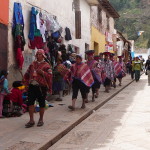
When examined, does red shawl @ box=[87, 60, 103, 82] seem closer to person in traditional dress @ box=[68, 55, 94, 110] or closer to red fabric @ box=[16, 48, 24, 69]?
person in traditional dress @ box=[68, 55, 94, 110]

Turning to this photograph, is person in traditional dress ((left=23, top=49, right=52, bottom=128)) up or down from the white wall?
down

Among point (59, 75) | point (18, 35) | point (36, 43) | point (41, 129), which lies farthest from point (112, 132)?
point (36, 43)

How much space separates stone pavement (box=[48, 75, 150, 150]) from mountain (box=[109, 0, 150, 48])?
228ft

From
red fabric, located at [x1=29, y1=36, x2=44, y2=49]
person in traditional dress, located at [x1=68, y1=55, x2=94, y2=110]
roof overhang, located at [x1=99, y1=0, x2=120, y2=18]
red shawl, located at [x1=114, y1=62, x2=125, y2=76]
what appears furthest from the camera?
roof overhang, located at [x1=99, y1=0, x2=120, y2=18]

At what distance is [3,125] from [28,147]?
2.00 meters

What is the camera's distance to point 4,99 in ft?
28.4

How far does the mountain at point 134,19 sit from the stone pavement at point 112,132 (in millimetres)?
69377

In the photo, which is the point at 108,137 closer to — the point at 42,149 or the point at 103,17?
the point at 42,149

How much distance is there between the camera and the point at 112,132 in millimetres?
7082

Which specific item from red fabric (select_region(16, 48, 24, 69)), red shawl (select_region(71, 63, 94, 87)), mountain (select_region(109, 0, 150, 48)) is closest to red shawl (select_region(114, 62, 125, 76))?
red shawl (select_region(71, 63, 94, 87))

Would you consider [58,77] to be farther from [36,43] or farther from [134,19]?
[134,19]

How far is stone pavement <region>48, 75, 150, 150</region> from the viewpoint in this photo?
19.7ft

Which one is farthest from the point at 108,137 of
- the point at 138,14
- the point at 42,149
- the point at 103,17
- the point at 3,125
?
the point at 138,14

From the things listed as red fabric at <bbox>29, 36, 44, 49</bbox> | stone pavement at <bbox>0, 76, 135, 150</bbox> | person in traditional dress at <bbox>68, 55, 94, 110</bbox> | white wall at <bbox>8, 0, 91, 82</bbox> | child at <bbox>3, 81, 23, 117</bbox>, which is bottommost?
stone pavement at <bbox>0, 76, 135, 150</bbox>
